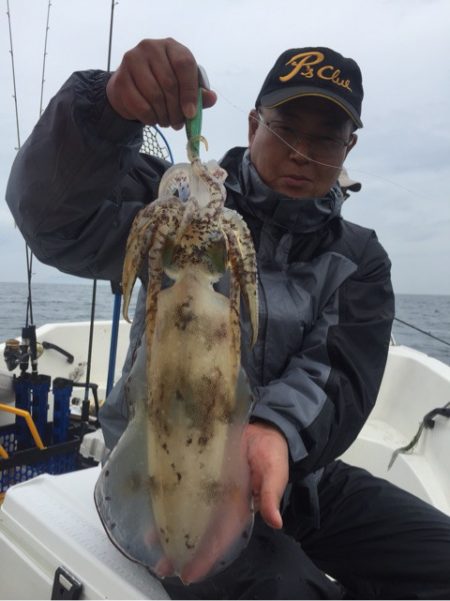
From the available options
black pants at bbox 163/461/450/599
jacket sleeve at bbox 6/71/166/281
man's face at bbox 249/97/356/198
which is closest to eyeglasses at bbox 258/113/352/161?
man's face at bbox 249/97/356/198

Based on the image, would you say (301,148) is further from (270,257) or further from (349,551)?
(349,551)

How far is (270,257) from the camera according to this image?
2.68m

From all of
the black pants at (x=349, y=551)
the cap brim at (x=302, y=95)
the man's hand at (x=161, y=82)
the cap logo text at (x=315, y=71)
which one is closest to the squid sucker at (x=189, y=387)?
the man's hand at (x=161, y=82)

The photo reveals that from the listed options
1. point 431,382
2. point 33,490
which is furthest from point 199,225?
point 431,382

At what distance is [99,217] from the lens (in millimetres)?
2303

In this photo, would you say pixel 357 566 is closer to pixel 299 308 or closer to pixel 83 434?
pixel 299 308

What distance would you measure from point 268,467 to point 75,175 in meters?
1.28

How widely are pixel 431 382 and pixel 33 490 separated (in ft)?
15.4

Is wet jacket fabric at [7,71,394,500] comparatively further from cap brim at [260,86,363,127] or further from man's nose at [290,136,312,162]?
cap brim at [260,86,363,127]

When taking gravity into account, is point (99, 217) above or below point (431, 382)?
above

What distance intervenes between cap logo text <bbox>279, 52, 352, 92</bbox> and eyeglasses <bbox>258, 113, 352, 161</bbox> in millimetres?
219

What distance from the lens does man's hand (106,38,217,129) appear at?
156 cm

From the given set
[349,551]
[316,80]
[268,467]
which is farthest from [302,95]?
[349,551]

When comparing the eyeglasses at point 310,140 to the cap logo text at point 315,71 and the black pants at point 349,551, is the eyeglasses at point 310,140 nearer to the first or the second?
the cap logo text at point 315,71
